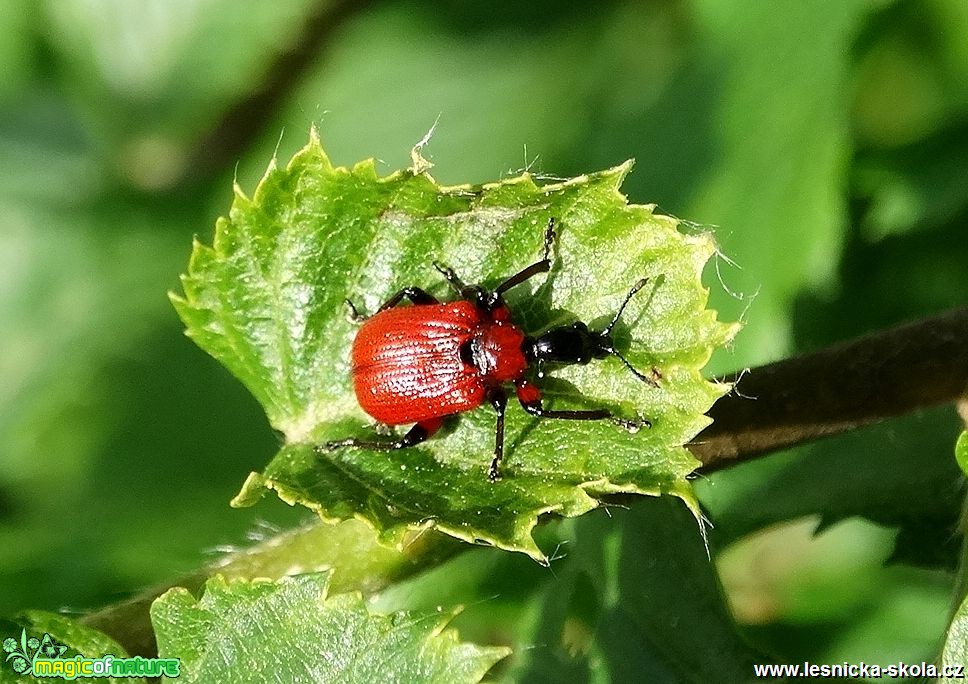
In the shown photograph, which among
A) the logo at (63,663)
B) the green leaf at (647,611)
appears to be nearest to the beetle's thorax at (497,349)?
the green leaf at (647,611)

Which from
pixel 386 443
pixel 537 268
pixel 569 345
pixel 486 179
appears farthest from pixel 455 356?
pixel 486 179

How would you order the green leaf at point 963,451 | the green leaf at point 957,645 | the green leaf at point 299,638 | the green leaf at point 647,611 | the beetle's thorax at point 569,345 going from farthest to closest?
the green leaf at point 647,611 → the beetle's thorax at point 569,345 → the green leaf at point 299,638 → the green leaf at point 963,451 → the green leaf at point 957,645

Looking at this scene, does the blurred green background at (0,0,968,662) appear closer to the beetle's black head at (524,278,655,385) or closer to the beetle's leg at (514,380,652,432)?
the beetle's black head at (524,278,655,385)

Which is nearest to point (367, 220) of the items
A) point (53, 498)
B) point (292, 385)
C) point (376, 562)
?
point (292, 385)

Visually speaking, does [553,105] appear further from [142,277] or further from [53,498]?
[53,498]

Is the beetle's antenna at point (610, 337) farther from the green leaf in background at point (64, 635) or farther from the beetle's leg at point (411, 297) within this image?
the green leaf in background at point (64, 635)

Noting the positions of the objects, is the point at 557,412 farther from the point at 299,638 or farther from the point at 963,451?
the point at 963,451

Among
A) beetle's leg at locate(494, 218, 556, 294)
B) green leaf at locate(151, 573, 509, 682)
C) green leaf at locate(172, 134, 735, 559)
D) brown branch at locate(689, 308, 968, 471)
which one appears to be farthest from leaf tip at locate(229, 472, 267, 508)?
brown branch at locate(689, 308, 968, 471)
